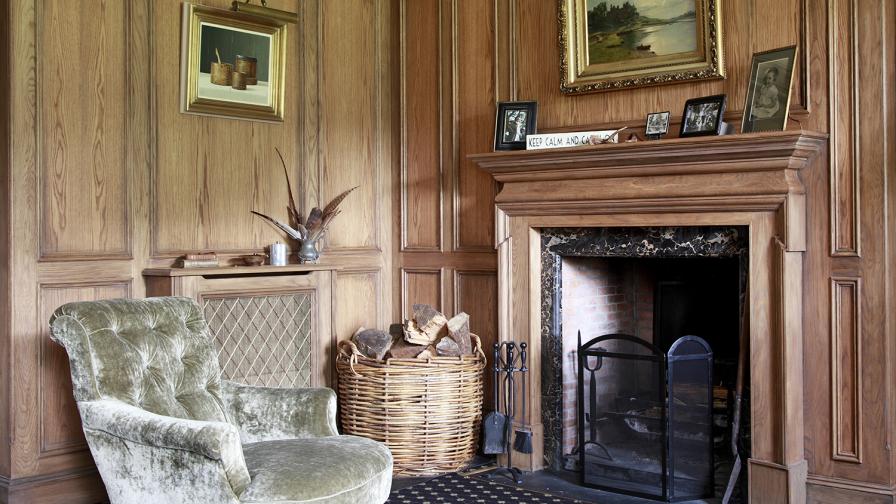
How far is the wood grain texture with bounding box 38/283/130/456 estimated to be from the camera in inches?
150

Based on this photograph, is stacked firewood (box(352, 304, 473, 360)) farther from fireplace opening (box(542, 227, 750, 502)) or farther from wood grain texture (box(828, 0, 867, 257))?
wood grain texture (box(828, 0, 867, 257))

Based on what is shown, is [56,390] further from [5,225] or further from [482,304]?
[482,304]

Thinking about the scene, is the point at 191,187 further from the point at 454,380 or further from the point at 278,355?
the point at 454,380

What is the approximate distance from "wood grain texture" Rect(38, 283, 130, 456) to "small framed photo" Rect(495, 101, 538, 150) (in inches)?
81.7

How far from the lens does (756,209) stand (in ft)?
12.0

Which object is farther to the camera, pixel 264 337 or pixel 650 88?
pixel 264 337

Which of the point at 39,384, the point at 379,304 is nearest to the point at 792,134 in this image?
the point at 379,304

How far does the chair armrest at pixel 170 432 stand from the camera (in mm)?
2648

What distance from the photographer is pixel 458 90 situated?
16.0 feet

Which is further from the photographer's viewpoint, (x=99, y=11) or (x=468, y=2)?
(x=468, y=2)

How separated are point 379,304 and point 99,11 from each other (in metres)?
2.14

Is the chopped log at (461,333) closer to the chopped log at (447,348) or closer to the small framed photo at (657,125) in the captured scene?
the chopped log at (447,348)

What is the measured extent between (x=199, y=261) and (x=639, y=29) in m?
2.31

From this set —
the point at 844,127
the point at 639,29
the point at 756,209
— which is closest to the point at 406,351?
the point at 756,209
